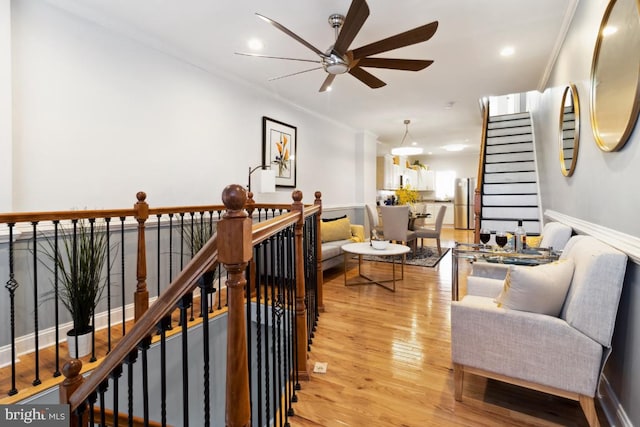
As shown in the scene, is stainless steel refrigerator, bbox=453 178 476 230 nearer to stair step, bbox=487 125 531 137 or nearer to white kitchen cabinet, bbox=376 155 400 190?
white kitchen cabinet, bbox=376 155 400 190

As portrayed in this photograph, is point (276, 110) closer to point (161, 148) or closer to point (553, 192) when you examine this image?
point (161, 148)

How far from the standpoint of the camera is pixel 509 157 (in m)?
5.19

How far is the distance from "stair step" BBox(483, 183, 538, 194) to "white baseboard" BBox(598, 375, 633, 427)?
3.52m

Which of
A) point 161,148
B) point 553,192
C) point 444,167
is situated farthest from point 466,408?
point 444,167

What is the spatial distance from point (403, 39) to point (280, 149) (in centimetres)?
290

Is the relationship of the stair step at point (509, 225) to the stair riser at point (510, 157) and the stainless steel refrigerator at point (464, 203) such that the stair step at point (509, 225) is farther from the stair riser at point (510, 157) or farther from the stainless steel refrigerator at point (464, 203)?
the stainless steel refrigerator at point (464, 203)

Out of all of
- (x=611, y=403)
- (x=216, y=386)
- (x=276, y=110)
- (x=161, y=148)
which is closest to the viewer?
(x=611, y=403)

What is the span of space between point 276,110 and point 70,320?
3.68 meters

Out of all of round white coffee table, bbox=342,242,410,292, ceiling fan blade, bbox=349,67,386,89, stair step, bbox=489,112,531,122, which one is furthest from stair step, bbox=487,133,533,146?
ceiling fan blade, bbox=349,67,386,89

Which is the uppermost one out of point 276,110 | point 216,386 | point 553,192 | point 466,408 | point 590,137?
point 276,110

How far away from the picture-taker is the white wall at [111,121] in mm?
2350

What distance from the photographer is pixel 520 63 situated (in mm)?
3758

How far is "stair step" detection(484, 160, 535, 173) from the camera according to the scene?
4.92 m

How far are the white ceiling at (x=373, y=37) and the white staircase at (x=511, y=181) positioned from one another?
934 mm
